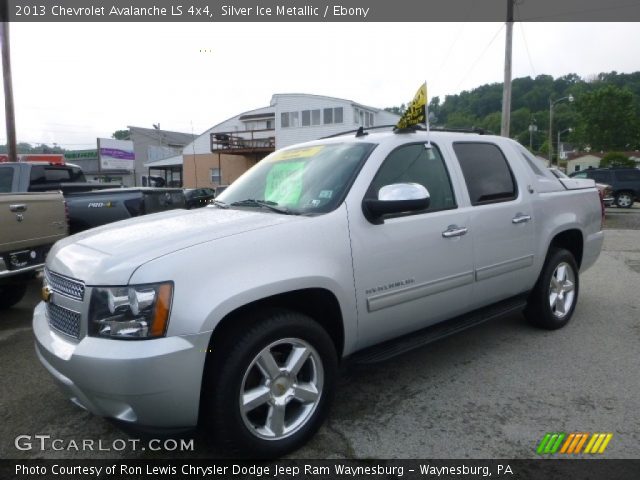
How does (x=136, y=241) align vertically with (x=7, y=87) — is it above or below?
below

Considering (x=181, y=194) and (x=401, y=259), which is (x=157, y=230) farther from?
(x=181, y=194)

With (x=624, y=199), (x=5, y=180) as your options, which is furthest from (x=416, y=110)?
(x=624, y=199)

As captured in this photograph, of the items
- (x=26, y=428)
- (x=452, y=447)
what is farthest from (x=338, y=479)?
(x=26, y=428)

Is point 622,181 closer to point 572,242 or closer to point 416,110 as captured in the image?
point 572,242

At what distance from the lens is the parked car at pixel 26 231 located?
472 centimetres

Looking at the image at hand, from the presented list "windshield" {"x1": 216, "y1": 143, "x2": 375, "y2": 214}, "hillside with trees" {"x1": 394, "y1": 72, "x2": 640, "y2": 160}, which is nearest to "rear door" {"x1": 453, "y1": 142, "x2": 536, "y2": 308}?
"windshield" {"x1": 216, "y1": 143, "x2": 375, "y2": 214}

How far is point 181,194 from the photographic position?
27.6 ft

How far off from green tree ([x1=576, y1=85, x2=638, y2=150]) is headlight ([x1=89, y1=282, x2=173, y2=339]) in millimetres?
74967

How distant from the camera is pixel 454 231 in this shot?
331cm

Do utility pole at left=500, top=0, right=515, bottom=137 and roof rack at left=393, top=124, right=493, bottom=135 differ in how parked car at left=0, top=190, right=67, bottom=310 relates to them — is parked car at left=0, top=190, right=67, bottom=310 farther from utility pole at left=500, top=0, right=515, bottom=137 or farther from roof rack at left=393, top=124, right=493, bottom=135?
utility pole at left=500, top=0, right=515, bottom=137

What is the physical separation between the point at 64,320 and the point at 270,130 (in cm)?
3239

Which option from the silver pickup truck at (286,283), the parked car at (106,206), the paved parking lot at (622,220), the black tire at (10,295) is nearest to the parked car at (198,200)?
the parked car at (106,206)

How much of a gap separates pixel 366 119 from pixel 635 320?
91.7 feet
